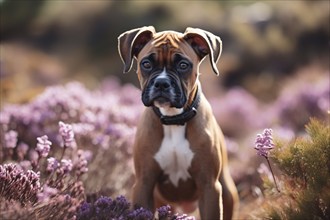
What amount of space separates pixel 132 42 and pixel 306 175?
1742 millimetres

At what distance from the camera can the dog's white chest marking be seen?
5.84 metres

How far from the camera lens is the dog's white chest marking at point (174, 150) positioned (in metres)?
5.84

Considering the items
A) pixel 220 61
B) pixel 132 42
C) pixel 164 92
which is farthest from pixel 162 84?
pixel 220 61

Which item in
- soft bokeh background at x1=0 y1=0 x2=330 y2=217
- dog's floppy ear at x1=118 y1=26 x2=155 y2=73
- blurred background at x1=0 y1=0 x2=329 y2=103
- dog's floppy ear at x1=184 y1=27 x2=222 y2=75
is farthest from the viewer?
blurred background at x1=0 y1=0 x2=329 y2=103

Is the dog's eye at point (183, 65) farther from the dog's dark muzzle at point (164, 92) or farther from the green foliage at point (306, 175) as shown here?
the green foliage at point (306, 175)

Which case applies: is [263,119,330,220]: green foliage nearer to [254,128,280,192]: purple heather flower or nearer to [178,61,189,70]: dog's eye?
[254,128,280,192]: purple heather flower

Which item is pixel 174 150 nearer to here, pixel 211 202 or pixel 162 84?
pixel 211 202

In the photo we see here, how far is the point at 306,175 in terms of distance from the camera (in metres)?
5.53

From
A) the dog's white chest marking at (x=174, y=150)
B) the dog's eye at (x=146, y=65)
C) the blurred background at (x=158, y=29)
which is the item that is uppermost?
the dog's eye at (x=146, y=65)

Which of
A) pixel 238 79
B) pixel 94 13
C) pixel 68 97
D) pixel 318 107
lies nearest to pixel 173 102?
pixel 68 97

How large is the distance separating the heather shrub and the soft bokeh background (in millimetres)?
1623

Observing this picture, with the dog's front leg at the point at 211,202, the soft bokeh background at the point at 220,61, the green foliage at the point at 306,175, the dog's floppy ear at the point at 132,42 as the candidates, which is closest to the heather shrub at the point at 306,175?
the green foliage at the point at 306,175

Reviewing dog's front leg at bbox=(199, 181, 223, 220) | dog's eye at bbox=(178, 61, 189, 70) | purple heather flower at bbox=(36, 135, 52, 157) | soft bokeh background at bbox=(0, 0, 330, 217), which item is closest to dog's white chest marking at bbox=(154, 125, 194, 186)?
dog's front leg at bbox=(199, 181, 223, 220)

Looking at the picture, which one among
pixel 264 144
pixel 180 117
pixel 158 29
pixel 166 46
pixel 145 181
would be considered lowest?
pixel 158 29
